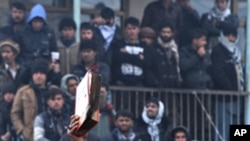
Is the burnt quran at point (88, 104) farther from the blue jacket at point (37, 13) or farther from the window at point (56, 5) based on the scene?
the window at point (56, 5)

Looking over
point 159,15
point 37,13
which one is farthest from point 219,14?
point 37,13

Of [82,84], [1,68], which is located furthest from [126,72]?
[82,84]

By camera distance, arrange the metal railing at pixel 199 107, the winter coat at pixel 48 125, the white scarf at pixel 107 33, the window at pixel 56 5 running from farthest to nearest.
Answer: the window at pixel 56 5
the metal railing at pixel 199 107
the white scarf at pixel 107 33
the winter coat at pixel 48 125

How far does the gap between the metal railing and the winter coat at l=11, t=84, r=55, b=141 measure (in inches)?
53.9

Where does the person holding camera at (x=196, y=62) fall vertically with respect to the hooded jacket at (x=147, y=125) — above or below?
above

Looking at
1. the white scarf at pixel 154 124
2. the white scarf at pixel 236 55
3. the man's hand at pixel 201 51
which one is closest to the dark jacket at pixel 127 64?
the white scarf at pixel 154 124

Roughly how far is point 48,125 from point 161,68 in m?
1.90

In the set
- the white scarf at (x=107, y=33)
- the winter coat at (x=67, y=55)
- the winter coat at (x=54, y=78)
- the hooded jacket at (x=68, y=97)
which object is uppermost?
the white scarf at (x=107, y=33)

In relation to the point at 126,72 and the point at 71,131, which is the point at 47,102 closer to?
the point at 126,72

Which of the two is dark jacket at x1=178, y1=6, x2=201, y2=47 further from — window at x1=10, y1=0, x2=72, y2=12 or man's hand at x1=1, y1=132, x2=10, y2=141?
man's hand at x1=1, y1=132, x2=10, y2=141

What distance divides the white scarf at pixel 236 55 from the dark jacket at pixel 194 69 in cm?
38

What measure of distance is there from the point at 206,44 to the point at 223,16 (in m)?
0.71

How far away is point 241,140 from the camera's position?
7863 millimetres

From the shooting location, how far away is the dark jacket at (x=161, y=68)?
53.3 ft
